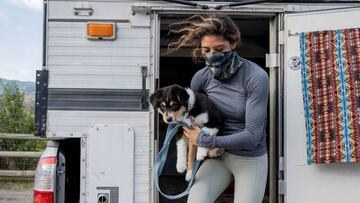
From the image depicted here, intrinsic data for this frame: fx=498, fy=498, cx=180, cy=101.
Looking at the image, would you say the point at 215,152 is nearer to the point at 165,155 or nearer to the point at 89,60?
the point at 165,155

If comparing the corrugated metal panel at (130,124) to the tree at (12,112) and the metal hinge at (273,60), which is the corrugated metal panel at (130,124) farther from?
the tree at (12,112)

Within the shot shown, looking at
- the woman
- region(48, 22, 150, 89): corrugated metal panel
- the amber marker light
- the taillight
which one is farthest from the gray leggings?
the amber marker light

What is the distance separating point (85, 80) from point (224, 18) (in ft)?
3.79

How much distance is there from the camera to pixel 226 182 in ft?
11.0

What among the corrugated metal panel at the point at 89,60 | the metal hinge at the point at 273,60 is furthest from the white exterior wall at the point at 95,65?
the metal hinge at the point at 273,60

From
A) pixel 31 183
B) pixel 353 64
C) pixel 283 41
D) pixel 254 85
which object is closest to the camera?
pixel 254 85

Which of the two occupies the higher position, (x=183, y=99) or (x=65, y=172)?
(x=183, y=99)

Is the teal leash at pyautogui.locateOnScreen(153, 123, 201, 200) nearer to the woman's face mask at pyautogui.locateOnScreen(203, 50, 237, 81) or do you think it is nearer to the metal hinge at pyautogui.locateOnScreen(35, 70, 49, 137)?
the woman's face mask at pyautogui.locateOnScreen(203, 50, 237, 81)

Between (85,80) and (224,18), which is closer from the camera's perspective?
(224,18)

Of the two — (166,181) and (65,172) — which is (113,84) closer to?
(65,172)

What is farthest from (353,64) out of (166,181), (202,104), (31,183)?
(31,183)

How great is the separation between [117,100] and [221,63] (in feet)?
3.05

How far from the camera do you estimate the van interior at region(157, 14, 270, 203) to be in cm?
554

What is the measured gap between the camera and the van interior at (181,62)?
5537 mm
